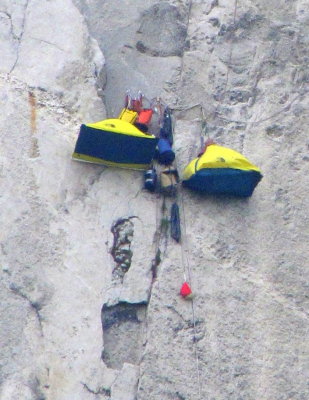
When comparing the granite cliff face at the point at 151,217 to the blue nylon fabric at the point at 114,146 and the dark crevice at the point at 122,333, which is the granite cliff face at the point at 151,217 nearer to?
the dark crevice at the point at 122,333

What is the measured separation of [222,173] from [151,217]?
68 centimetres

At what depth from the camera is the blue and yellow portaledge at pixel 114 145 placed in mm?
8375

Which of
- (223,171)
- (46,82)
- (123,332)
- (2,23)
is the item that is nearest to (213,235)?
(223,171)

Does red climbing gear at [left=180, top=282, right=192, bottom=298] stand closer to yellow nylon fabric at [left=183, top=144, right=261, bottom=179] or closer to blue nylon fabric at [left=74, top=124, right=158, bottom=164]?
yellow nylon fabric at [left=183, top=144, right=261, bottom=179]

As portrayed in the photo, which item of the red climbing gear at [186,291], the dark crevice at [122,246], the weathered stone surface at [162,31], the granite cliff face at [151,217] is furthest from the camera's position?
the weathered stone surface at [162,31]

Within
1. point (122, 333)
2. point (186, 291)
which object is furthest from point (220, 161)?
point (122, 333)

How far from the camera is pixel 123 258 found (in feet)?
27.1

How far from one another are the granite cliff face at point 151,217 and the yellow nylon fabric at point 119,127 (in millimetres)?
385

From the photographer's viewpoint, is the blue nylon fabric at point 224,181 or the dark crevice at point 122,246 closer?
the dark crevice at point 122,246

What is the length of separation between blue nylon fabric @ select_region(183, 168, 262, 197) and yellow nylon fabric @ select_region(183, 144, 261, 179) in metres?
0.03

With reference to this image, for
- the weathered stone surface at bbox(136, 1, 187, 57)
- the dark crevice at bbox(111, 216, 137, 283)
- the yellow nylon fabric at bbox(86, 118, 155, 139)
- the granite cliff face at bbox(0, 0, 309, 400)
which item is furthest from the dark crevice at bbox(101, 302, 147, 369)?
the weathered stone surface at bbox(136, 1, 187, 57)

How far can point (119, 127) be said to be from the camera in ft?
27.8

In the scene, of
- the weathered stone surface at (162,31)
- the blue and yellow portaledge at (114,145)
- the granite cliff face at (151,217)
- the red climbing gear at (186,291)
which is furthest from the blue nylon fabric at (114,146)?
the weathered stone surface at (162,31)

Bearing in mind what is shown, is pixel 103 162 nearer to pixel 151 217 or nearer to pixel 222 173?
pixel 151 217
